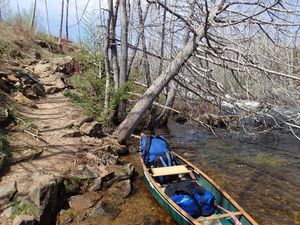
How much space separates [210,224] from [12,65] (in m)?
11.8

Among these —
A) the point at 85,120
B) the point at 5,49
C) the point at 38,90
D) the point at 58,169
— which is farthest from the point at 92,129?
the point at 5,49

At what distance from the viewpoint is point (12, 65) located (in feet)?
47.1

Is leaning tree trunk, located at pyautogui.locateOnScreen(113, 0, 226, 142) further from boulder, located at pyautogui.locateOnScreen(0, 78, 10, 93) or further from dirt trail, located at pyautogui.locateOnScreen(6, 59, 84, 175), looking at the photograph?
boulder, located at pyautogui.locateOnScreen(0, 78, 10, 93)

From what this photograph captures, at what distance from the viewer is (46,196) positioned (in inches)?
234

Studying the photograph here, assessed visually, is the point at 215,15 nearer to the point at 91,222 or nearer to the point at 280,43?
the point at 280,43

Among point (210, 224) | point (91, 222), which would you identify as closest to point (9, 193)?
point (91, 222)

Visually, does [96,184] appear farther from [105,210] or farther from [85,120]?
[85,120]

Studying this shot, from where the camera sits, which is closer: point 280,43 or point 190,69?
point 280,43

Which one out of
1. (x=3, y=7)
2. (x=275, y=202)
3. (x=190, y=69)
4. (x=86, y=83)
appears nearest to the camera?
(x=275, y=202)

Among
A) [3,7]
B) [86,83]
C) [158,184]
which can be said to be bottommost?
[158,184]

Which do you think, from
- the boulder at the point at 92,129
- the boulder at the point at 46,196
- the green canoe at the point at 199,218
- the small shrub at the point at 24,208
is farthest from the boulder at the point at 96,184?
the boulder at the point at 92,129

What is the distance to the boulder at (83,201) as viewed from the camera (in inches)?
256

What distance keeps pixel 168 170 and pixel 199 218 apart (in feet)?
6.35

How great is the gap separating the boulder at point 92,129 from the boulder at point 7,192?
383 cm
